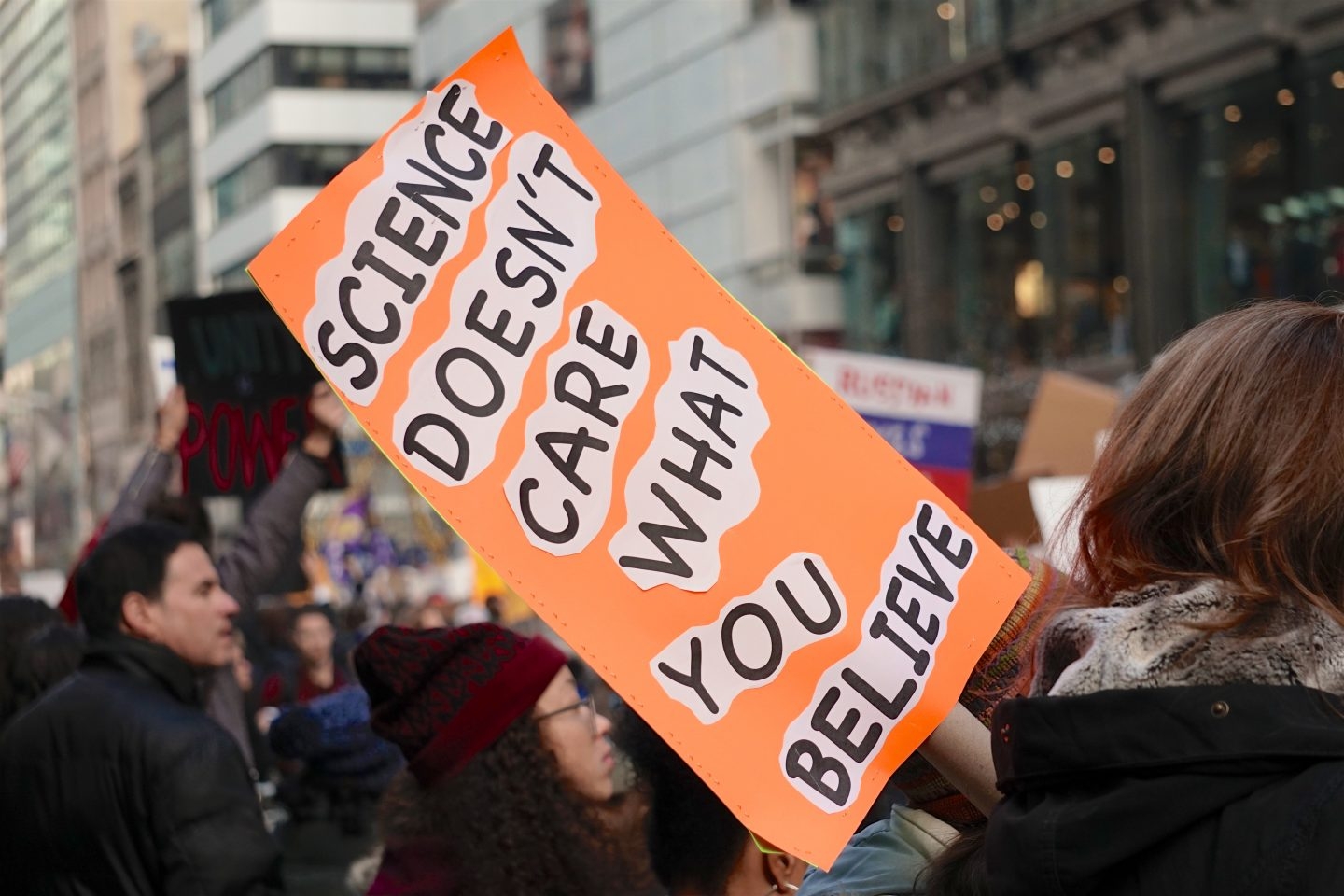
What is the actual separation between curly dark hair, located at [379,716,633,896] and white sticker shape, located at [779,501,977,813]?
0.94m

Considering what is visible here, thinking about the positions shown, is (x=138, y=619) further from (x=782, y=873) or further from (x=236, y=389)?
(x=236, y=389)

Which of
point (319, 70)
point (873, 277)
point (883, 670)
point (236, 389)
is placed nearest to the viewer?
point (883, 670)

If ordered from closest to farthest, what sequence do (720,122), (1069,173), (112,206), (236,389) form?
(236,389)
(1069,173)
(720,122)
(112,206)

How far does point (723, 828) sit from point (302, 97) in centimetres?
6515

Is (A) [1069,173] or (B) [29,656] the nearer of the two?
(B) [29,656]

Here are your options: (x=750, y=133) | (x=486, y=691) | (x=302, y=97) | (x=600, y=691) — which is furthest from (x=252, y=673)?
(x=302, y=97)

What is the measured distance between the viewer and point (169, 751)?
158 inches

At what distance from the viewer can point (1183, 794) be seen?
175 cm

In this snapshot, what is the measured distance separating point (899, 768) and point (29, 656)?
317 cm

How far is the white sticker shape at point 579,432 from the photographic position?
8.22 feet

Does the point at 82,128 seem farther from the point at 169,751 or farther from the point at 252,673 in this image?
the point at 169,751

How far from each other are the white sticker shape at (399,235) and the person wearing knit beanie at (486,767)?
89cm

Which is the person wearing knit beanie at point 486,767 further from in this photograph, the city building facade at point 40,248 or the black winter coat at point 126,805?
the city building facade at point 40,248

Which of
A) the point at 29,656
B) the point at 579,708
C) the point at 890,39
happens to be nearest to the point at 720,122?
the point at 890,39
